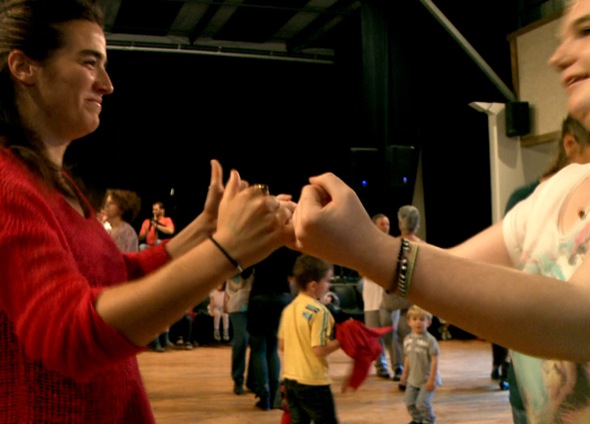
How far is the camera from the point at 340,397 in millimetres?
5980

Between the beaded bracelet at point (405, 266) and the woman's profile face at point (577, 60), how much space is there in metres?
0.32

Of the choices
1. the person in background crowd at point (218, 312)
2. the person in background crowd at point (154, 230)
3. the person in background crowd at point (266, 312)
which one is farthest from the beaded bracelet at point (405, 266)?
the person in background crowd at point (218, 312)

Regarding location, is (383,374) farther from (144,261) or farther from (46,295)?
(46,295)

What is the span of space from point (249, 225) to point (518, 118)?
24.7ft

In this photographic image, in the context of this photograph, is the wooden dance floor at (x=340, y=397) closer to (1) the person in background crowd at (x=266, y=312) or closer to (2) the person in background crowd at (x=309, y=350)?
(1) the person in background crowd at (x=266, y=312)

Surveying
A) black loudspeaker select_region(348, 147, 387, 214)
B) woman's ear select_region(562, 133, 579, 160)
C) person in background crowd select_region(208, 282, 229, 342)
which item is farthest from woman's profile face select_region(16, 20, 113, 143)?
person in background crowd select_region(208, 282, 229, 342)

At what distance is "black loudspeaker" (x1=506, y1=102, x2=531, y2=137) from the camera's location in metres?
7.93

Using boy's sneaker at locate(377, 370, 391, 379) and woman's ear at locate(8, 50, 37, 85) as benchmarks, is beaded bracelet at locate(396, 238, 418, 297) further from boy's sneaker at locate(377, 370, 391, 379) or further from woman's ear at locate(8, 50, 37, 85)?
boy's sneaker at locate(377, 370, 391, 379)

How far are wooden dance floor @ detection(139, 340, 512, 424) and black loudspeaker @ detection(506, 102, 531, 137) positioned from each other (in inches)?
106

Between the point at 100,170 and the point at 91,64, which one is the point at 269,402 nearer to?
the point at 91,64

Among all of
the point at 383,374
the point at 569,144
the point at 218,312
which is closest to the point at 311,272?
the point at 569,144

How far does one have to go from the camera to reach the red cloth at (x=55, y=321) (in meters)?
0.94

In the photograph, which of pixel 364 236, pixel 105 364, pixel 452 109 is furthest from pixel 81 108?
pixel 452 109

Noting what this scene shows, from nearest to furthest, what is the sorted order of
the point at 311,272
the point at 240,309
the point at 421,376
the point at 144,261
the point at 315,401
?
the point at 144,261, the point at 315,401, the point at 311,272, the point at 421,376, the point at 240,309
